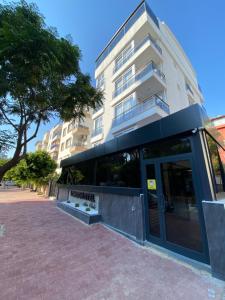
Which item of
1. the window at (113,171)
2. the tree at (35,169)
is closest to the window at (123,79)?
the window at (113,171)

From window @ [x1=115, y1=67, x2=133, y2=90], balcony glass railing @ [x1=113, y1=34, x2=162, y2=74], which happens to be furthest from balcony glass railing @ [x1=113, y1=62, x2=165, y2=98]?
balcony glass railing @ [x1=113, y1=34, x2=162, y2=74]

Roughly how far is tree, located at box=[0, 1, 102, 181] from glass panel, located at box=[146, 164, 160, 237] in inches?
200

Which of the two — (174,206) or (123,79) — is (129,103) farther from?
(174,206)

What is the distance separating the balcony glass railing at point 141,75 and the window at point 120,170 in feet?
28.7

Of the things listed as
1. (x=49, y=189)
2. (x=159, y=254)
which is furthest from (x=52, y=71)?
(x=49, y=189)

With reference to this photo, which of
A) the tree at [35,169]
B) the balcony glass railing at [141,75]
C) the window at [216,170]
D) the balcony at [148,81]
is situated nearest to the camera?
the window at [216,170]

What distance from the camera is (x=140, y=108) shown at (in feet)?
40.9

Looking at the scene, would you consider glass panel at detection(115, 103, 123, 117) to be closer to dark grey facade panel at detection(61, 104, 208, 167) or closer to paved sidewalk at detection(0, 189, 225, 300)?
dark grey facade panel at detection(61, 104, 208, 167)

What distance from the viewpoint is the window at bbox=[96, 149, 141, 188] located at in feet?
19.4

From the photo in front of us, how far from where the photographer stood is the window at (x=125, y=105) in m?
13.4

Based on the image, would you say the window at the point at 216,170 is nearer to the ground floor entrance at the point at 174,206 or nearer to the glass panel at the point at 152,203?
the ground floor entrance at the point at 174,206

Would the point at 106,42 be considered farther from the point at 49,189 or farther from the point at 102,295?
the point at 102,295

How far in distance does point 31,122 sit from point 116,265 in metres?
6.95

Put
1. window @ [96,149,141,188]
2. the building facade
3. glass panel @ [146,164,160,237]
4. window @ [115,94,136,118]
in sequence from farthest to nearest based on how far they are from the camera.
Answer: window @ [115,94,136,118], window @ [96,149,141,188], glass panel @ [146,164,160,237], the building facade
